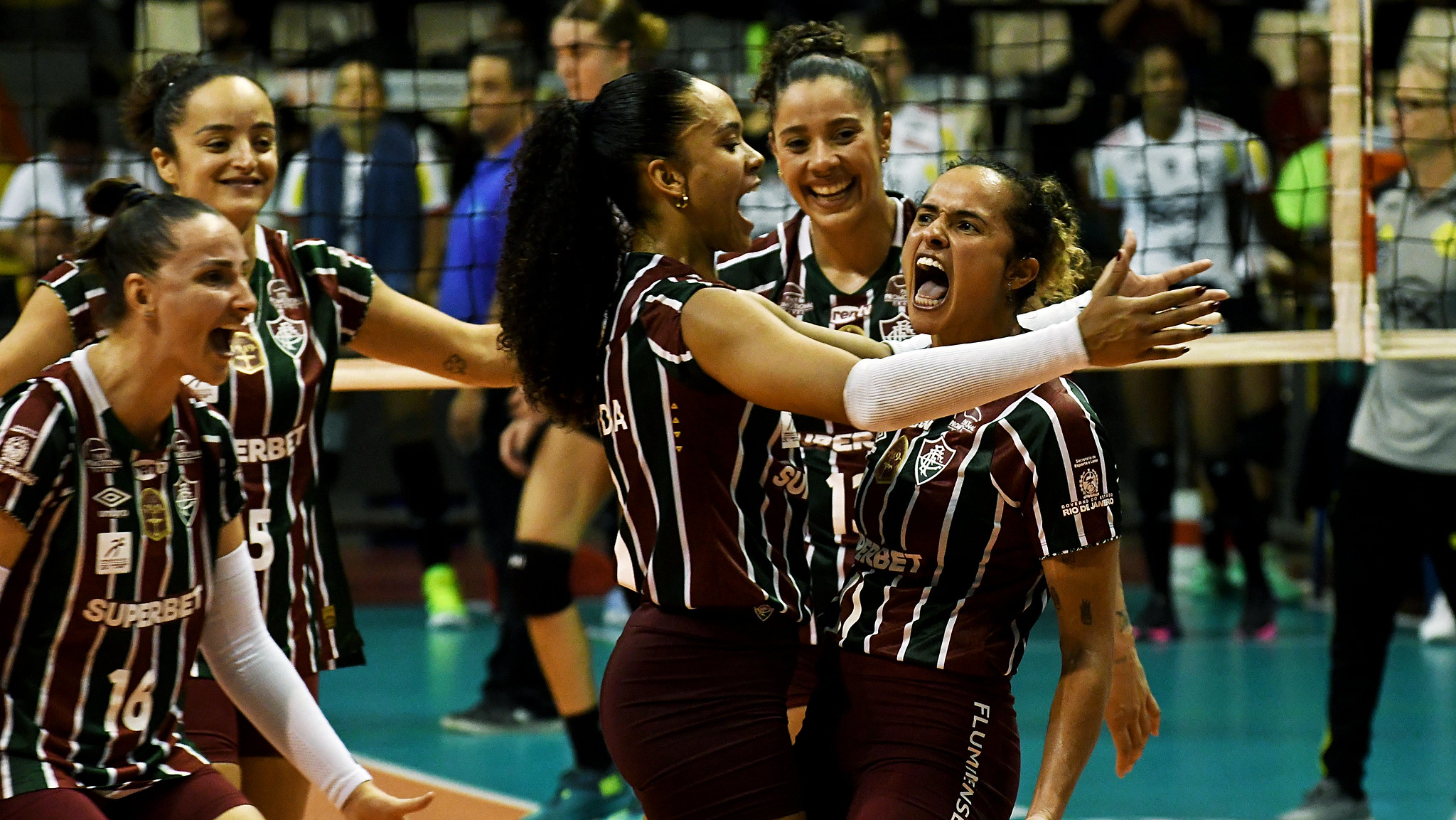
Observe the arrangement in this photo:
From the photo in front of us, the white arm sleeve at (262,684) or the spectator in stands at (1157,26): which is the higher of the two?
the spectator in stands at (1157,26)

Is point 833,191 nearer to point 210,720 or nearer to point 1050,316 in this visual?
point 1050,316

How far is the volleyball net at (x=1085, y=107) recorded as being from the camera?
4.93 meters

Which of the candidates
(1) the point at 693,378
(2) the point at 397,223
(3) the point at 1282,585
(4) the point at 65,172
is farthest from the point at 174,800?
(3) the point at 1282,585

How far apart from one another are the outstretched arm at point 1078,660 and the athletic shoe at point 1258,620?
5.13m

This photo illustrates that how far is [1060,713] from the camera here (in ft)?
9.34

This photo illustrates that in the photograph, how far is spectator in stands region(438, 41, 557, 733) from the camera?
606cm

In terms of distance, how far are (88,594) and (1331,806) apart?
11.9 feet

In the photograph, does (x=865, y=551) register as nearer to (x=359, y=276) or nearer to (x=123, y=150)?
(x=359, y=276)

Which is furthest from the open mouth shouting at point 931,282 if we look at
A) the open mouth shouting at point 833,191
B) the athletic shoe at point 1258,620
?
the athletic shoe at point 1258,620

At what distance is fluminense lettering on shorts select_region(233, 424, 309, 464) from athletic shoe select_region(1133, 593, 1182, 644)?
492 centimetres

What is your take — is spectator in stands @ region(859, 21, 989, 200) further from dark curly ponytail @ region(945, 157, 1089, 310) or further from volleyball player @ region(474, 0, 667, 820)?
dark curly ponytail @ region(945, 157, 1089, 310)

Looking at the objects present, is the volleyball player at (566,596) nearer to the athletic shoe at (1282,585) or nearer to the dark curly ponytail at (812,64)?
the dark curly ponytail at (812,64)

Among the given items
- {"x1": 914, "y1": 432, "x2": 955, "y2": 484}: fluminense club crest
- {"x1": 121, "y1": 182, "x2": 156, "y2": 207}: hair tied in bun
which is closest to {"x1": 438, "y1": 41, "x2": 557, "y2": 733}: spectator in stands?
{"x1": 121, "y1": 182, "x2": 156, "y2": 207}: hair tied in bun

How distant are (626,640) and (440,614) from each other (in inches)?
212
